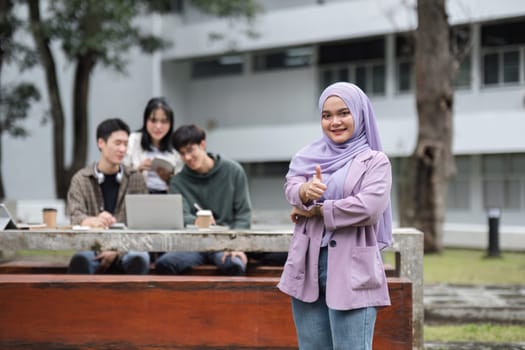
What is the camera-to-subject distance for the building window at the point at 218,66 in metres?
25.7

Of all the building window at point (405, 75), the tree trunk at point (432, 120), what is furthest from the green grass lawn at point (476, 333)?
the building window at point (405, 75)

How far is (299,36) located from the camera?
73.3 ft

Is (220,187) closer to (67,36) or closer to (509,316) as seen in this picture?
(509,316)

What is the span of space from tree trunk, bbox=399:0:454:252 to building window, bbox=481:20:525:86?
6497mm

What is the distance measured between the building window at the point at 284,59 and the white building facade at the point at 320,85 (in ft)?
0.11

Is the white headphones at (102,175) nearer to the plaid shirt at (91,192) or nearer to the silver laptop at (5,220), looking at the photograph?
the plaid shirt at (91,192)

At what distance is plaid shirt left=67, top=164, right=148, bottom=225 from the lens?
5694mm

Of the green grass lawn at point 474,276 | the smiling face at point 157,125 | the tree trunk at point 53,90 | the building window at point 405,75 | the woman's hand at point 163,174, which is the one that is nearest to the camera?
the woman's hand at point 163,174

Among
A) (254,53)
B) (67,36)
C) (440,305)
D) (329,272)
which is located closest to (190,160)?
(329,272)

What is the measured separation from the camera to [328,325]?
11.6 ft

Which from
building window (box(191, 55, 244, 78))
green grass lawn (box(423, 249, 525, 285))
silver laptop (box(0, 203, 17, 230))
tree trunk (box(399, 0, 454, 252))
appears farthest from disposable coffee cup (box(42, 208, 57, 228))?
building window (box(191, 55, 244, 78))

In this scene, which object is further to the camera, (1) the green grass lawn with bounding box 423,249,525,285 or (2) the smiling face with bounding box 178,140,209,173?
(1) the green grass lawn with bounding box 423,249,525,285

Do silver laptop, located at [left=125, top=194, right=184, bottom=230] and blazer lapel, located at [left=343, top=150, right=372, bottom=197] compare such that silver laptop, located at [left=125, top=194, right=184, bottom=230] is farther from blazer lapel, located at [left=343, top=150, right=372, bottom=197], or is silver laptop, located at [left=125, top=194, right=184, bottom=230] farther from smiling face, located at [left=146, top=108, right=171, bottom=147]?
blazer lapel, located at [left=343, top=150, right=372, bottom=197]

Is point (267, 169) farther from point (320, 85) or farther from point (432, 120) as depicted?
point (432, 120)
